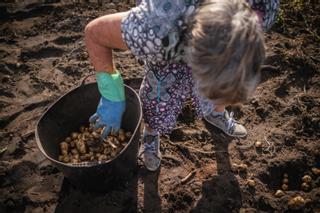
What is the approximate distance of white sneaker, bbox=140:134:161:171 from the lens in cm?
191

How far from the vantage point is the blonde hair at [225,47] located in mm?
1026

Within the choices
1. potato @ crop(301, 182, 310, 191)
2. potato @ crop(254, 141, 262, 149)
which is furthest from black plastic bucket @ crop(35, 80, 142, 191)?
potato @ crop(301, 182, 310, 191)

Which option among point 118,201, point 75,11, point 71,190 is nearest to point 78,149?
point 71,190

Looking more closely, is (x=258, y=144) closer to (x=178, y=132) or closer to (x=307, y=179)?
(x=307, y=179)

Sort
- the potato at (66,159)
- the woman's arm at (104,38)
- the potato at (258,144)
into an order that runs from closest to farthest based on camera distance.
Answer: the woman's arm at (104,38)
the potato at (66,159)
the potato at (258,144)

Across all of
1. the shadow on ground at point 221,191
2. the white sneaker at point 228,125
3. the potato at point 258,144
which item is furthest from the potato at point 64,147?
the potato at point 258,144

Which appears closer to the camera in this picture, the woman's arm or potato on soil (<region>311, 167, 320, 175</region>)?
the woman's arm

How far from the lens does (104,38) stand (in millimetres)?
1356

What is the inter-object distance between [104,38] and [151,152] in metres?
0.83

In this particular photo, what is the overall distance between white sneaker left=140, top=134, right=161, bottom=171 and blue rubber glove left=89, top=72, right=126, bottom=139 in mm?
345

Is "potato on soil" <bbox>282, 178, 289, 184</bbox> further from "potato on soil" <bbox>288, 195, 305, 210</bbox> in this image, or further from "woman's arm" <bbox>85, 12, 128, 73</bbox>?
"woman's arm" <bbox>85, 12, 128, 73</bbox>

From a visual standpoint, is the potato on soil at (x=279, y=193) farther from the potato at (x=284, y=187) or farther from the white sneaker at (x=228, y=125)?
the white sneaker at (x=228, y=125)

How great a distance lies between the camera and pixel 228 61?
105 centimetres

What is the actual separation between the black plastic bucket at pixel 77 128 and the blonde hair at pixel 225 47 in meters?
0.54
